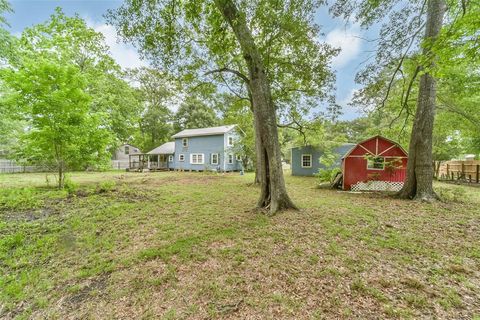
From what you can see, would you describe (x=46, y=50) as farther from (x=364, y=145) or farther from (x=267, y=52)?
(x=364, y=145)

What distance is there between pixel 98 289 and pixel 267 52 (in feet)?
22.8

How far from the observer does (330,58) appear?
22.0 ft

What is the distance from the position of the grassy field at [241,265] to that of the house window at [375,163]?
16.3 ft

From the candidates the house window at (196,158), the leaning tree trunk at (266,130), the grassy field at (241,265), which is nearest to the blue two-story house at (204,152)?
the house window at (196,158)

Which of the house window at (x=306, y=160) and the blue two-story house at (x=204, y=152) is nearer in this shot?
the house window at (x=306, y=160)

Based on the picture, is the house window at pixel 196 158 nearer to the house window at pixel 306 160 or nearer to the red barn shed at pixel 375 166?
the house window at pixel 306 160

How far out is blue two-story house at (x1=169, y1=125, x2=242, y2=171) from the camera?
75.2 ft

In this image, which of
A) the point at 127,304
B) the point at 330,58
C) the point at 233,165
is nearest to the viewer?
the point at 127,304

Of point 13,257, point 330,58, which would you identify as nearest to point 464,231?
point 330,58

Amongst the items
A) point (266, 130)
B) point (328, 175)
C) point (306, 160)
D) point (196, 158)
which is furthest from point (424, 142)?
point (196, 158)

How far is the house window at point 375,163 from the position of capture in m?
10.9

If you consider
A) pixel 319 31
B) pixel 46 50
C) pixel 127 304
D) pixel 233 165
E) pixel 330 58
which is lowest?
pixel 127 304

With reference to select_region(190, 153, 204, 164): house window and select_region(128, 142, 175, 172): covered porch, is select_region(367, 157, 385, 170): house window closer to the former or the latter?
select_region(190, 153, 204, 164): house window

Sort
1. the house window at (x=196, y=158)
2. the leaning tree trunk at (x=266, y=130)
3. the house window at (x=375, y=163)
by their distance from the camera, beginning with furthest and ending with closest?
the house window at (x=196, y=158)
the house window at (x=375, y=163)
the leaning tree trunk at (x=266, y=130)
